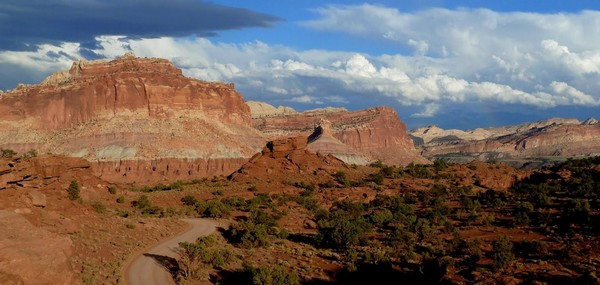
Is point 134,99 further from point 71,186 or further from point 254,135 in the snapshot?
point 71,186

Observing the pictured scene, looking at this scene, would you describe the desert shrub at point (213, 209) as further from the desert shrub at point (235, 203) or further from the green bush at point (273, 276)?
the green bush at point (273, 276)

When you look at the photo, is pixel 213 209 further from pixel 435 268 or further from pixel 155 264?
pixel 435 268

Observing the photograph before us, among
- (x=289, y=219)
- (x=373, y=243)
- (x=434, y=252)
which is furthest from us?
(x=289, y=219)

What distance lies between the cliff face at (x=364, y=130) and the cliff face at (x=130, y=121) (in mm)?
39763

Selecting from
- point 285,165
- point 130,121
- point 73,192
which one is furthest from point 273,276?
point 130,121

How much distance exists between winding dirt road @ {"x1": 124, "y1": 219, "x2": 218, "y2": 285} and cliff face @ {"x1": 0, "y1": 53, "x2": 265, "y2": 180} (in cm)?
6246

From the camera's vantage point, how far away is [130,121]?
109 metres

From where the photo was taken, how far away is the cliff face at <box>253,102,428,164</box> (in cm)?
16438

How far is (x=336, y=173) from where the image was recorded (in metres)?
72.2

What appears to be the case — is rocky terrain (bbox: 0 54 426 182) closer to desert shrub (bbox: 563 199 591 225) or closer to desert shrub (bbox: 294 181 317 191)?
desert shrub (bbox: 294 181 317 191)

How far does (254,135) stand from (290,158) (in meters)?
53.8

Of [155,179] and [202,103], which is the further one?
[202,103]

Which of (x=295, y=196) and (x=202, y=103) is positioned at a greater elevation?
(x=202, y=103)

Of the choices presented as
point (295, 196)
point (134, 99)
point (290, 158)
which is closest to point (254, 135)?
point (134, 99)
